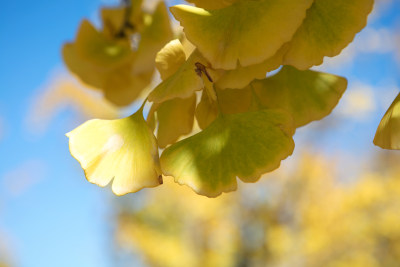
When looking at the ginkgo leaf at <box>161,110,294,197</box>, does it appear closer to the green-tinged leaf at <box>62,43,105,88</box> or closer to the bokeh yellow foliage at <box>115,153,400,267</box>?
the green-tinged leaf at <box>62,43,105,88</box>

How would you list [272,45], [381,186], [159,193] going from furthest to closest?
[159,193] → [381,186] → [272,45]

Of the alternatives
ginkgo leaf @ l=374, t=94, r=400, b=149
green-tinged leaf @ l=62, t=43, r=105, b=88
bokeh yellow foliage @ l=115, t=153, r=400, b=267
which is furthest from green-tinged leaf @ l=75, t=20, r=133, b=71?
bokeh yellow foliage @ l=115, t=153, r=400, b=267

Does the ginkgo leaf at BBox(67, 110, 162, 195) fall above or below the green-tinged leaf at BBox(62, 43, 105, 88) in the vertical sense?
above

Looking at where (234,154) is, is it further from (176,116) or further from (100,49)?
(100,49)

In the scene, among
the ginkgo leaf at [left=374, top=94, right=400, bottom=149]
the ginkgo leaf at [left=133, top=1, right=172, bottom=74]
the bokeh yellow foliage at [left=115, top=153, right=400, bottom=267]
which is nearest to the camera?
the ginkgo leaf at [left=374, top=94, right=400, bottom=149]

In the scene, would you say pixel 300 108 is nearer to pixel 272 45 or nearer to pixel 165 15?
pixel 272 45

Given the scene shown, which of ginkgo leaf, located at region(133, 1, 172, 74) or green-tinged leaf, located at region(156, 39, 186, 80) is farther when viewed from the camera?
ginkgo leaf, located at region(133, 1, 172, 74)

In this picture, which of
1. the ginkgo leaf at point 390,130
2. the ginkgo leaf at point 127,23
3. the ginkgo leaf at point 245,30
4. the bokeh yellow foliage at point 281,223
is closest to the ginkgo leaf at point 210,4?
the ginkgo leaf at point 245,30

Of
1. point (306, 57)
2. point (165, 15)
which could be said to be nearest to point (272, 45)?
point (306, 57)
